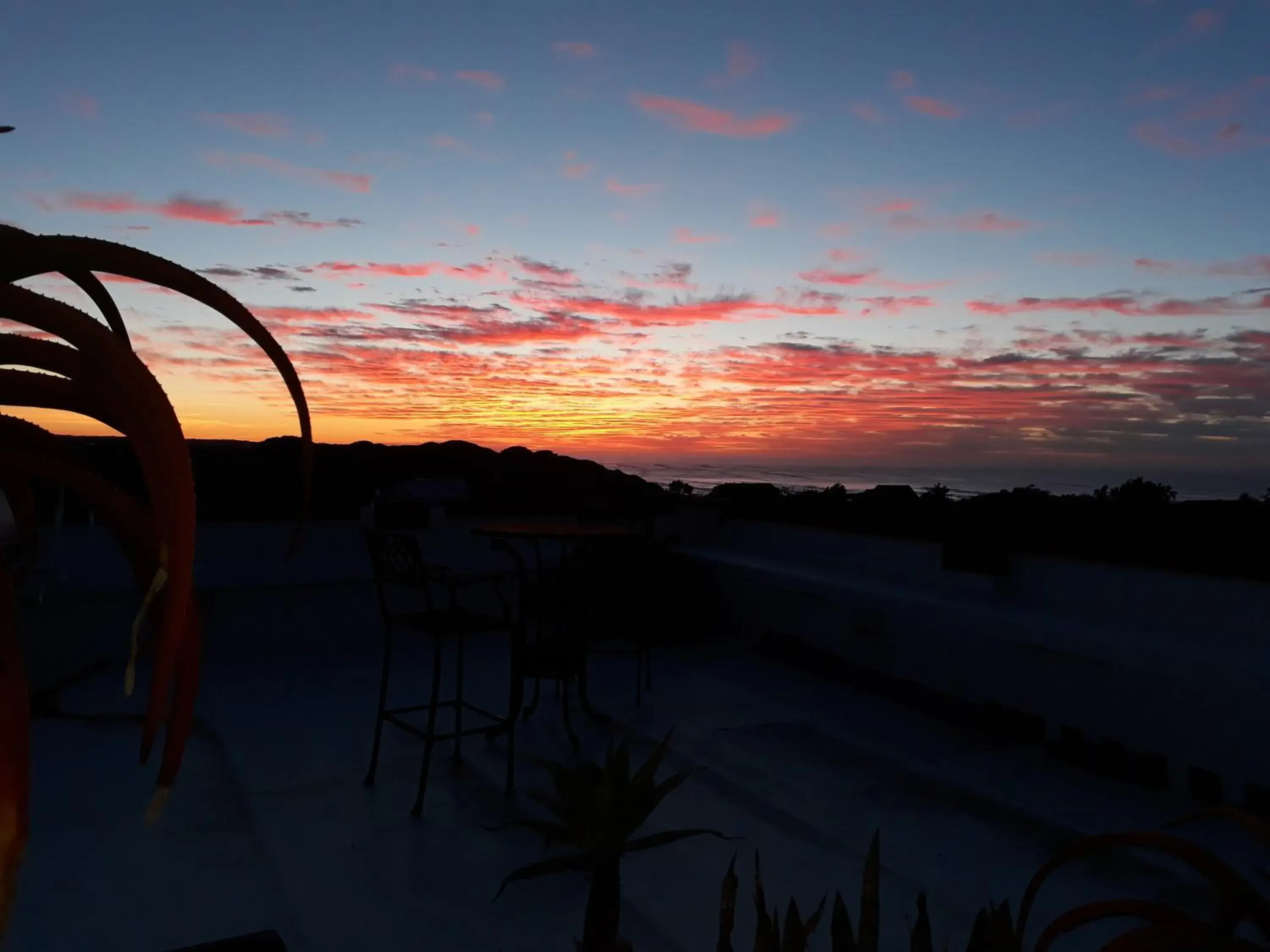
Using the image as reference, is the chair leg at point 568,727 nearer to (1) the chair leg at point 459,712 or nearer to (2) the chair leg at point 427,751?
(1) the chair leg at point 459,712

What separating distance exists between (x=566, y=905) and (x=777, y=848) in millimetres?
838

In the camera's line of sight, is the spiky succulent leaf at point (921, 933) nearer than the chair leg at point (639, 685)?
Yes

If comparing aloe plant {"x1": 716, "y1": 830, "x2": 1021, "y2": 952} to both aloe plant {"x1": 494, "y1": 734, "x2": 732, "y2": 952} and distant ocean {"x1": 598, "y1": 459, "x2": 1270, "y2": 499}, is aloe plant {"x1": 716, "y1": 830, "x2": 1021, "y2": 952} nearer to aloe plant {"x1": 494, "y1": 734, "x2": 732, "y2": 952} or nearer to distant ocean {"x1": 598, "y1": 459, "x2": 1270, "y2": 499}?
aloe plant {"x1": 494, "y1": 734, "x2": 732, "y2": 952}

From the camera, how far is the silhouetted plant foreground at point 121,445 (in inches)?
10.4

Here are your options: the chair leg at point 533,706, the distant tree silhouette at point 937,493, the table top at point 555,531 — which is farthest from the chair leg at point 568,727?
the distant tree silhouette at point 937,493

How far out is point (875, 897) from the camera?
3.14 feet

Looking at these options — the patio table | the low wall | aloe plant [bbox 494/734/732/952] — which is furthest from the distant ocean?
aloe plant [bbox 494/734/732/952]

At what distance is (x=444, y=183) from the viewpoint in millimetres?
5820

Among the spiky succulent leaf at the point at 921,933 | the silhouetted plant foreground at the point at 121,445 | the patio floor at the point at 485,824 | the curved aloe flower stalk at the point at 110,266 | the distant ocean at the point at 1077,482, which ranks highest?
the distant ocean at the point at 1077,482

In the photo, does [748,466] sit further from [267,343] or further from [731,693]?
[267,343]

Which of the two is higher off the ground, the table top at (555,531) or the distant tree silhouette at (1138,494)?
the distant tree silhouette at (1138,494)

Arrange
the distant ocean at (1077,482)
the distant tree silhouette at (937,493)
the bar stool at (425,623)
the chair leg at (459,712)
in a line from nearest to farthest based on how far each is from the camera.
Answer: the bar stool at (425,623)
the chair leg at (459,712)
the distant ocean at (1077,482)
the distant tree silhouette at (937,493)

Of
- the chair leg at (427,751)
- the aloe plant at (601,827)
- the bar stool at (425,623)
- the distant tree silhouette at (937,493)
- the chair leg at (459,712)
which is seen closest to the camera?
the aloe plant at (601,827)

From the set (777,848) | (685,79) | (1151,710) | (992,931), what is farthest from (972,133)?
(992,931)
